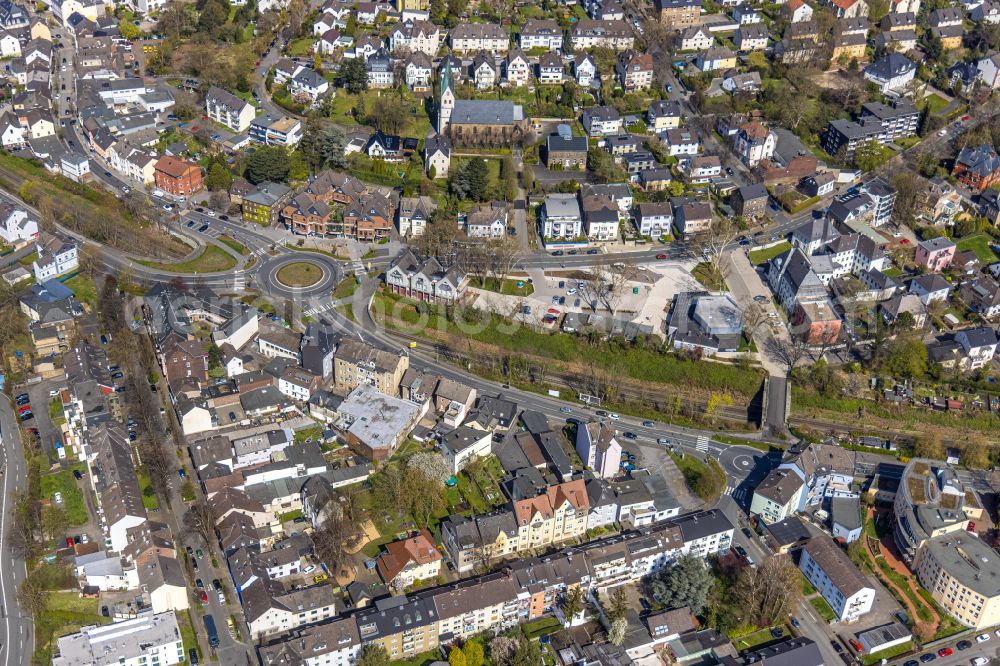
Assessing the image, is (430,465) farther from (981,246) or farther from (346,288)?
(981,246)

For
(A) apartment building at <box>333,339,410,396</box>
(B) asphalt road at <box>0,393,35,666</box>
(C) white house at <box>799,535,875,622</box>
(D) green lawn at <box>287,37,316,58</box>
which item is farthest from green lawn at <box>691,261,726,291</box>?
(D) green lawn at <box>287,37,316,58</box>

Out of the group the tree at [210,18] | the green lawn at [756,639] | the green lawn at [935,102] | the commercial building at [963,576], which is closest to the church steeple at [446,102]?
the tree at [210,18]

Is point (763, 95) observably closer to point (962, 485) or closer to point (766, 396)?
point (766, 396)

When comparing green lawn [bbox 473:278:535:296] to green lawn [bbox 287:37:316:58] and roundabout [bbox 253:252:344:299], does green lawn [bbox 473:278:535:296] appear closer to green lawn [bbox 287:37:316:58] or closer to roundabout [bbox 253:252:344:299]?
roundabout [bbox 253:252:344:299]

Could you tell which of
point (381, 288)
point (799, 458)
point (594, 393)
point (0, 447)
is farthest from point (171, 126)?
point (799, 458)

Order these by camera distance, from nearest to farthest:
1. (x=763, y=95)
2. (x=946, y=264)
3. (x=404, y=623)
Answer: (x=404, y=623), (x=946, y=264), (x=763, y=95)

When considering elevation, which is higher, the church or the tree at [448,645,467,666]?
the church
